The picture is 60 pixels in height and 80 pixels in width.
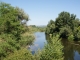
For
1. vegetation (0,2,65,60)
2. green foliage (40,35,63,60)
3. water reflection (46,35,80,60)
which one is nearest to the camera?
green foliage (40,35,63,60)

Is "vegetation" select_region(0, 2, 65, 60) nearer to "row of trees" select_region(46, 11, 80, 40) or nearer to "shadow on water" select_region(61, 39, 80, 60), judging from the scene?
"shadow on water" select_region(61, 39, 80, 60)

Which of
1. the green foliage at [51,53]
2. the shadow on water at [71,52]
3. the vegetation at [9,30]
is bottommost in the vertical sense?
the shadow on water at [71,52]

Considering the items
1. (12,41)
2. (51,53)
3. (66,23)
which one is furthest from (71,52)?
(66,23)

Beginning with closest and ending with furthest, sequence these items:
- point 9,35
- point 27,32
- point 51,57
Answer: point 51,57 < point 9,35 < point 27,32

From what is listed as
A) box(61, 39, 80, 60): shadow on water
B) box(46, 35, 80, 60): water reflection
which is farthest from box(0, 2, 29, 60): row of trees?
box(61, 39, 80, 60): shadow on water

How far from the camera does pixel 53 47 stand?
2311cm

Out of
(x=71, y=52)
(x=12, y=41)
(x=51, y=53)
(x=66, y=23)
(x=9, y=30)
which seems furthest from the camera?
(x=66, y=23)

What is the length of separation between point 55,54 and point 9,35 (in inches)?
394

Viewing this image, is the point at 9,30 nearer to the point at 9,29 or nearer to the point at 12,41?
the point at 9,29

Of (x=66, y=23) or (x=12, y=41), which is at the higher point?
(x=66, y=23)

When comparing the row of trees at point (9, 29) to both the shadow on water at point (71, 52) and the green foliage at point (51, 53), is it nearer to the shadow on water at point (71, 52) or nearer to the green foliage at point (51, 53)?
the green foliage at point (51, 53)

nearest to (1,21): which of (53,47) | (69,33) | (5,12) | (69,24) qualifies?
(5,12)

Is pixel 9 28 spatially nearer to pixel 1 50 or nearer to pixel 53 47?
pixel 1 50

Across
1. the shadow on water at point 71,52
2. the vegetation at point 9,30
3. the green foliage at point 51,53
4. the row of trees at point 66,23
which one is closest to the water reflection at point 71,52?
the shadow on water at point 71,52
